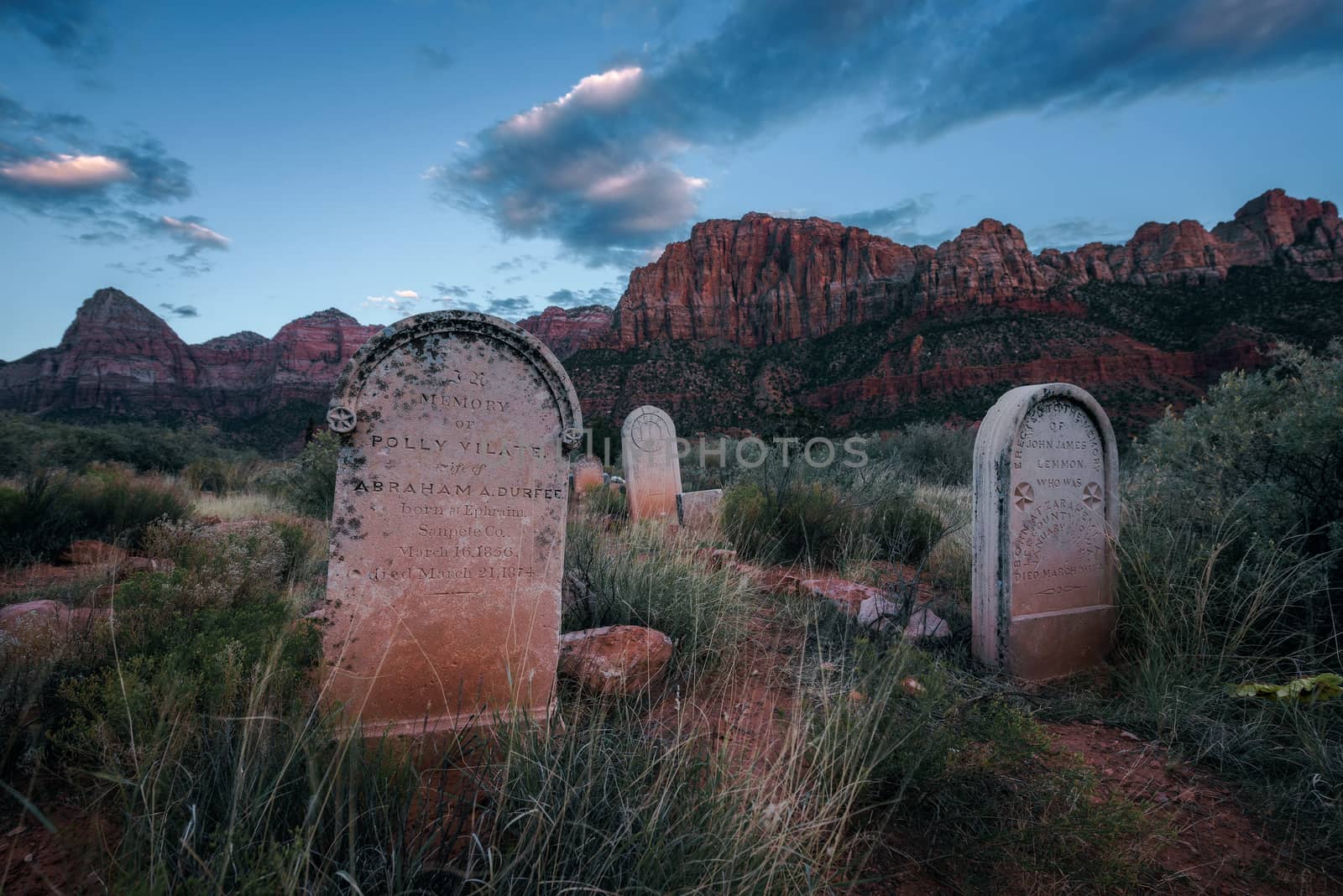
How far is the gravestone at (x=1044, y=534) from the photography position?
149 inches

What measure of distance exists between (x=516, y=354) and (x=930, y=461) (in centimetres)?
1396

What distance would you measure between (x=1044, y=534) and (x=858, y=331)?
195 ft

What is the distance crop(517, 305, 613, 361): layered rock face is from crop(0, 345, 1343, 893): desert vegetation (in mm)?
89079

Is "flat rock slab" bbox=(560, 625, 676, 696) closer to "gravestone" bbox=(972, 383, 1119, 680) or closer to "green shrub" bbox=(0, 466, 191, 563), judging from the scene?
"gravestone" bbox=(972, 383, 1119, 680)

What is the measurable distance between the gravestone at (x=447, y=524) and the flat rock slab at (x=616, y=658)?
0.26 m

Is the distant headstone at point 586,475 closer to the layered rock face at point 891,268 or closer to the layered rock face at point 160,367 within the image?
the layered rock face at point 891,268

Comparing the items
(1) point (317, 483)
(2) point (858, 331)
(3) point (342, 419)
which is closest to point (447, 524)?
(3) point (342, 419)

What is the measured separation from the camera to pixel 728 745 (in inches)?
78.8

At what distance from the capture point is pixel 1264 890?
80.2 inches

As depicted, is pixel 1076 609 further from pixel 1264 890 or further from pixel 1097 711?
pixel 1264 890

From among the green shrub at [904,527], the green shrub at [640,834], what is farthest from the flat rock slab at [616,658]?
the green shrub at [904,527]

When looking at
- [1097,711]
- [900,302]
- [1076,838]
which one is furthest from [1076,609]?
[900,302]

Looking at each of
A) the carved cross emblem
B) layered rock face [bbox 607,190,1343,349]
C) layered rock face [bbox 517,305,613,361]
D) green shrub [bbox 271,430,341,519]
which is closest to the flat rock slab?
the carved cross emblem

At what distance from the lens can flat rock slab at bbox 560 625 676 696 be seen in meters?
3.17
